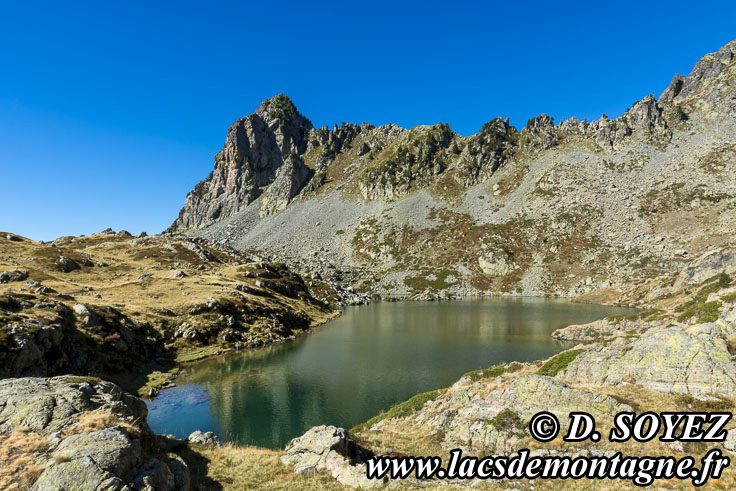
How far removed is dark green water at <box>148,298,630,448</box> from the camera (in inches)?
1438

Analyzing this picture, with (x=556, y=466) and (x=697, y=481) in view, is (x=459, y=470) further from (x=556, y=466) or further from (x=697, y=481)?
(x=697, y=481)

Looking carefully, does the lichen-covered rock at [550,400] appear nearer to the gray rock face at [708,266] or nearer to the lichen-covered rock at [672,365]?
the lichen-covered rock at [672,365]

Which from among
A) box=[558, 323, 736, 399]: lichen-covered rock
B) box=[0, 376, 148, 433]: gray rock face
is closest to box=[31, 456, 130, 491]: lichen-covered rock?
box=[0, 376, 148, 433]: gray rock face

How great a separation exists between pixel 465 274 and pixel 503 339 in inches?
3835

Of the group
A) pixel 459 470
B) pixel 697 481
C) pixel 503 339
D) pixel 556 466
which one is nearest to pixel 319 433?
pixel 459 470

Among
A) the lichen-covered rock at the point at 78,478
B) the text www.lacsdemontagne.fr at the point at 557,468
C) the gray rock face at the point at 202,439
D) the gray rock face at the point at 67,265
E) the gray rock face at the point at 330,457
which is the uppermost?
the gray rock face at the point at 67,265

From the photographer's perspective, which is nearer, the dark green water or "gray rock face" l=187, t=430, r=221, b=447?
"gray rock face" l=187, t=430, r=221, b=447

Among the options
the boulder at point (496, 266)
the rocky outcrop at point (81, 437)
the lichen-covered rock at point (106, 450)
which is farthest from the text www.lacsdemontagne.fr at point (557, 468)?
the boulder at point (496, 266)

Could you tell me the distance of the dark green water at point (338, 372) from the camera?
36.5m

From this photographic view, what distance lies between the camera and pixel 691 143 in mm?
179875

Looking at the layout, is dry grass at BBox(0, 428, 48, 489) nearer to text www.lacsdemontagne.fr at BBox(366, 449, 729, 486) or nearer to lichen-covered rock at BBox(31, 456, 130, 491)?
lichen-covered rock at BBox(31, 456, 130, 491)

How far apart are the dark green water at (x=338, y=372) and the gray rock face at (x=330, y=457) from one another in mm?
14245

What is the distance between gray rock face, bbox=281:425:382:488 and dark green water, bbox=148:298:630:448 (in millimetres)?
14245

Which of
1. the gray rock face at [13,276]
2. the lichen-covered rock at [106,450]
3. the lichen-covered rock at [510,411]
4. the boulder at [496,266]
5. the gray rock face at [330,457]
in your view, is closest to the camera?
the lichen-covered rock at [106,450]
